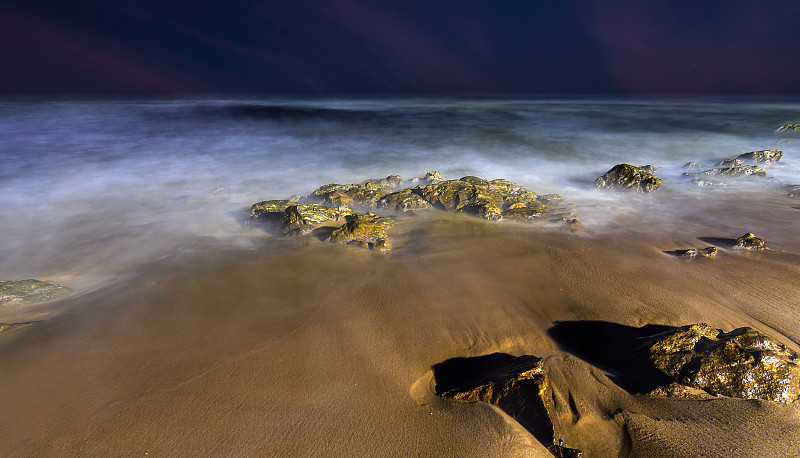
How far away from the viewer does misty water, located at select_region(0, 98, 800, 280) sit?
6809 mm

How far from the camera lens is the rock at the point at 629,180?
29.4ft

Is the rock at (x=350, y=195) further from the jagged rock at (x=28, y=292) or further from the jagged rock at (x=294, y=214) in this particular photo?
the jagged rock at (x=28, y=292)

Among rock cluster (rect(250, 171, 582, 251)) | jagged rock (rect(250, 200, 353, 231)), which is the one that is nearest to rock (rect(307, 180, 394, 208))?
rock cluster (rect(250, 171, 582, 251))

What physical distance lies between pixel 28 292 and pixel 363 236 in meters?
4.35

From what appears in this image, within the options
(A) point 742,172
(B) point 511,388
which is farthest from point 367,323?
(A) point 742,172

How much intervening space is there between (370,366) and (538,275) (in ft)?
8.96

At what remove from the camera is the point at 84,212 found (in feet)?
27.1

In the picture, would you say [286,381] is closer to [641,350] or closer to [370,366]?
[370,366]

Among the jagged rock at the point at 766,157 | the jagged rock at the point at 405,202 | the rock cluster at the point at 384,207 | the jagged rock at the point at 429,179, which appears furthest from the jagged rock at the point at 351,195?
the jagged rock at the point at 766,157

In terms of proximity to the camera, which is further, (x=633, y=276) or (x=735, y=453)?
(x=633, y=276)

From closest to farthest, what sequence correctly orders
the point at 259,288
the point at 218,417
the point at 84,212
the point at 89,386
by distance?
the point at 218,417 < the point at 89,386 < the point at 259,288 < the point at 84,212

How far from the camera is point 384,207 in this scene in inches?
312

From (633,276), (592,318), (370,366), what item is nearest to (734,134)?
(633,276)

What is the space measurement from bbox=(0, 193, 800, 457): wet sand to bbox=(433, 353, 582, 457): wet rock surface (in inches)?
3.6
